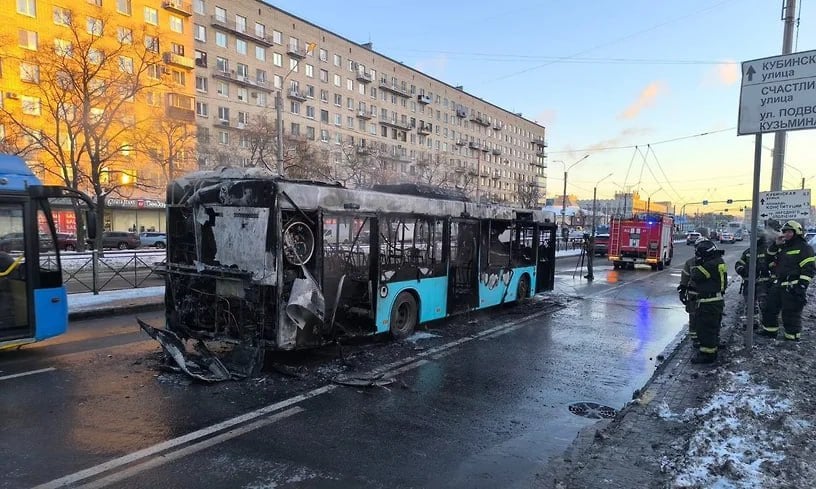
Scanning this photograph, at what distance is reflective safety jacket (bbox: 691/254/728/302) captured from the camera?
23.6 feet

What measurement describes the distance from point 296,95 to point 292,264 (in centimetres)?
6003

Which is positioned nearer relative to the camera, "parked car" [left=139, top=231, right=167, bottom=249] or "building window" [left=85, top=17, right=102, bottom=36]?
"building window" [left=85, top=17, right=102, bottom=36]

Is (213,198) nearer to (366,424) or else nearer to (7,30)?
(366,424)

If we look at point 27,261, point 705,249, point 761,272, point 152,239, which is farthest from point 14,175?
point 152,239

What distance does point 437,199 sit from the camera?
9.57 m

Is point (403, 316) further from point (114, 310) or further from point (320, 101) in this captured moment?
point (320, 101)

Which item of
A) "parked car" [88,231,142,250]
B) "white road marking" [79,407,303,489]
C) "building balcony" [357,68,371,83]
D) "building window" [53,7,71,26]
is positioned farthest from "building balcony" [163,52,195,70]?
"white road marking" [79,407,303,489]

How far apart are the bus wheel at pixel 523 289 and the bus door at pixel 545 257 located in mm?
531

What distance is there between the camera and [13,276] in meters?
7.25

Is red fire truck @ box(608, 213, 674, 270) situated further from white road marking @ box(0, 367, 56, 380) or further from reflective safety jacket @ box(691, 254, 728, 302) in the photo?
white road marking @ box(0, 367, 56, 380)

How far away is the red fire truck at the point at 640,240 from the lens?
84.1 ft

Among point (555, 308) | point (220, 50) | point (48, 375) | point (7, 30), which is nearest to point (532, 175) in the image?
point (220, 50)

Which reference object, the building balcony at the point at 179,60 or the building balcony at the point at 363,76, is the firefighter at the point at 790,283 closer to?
the building balcony at the point at 179,60

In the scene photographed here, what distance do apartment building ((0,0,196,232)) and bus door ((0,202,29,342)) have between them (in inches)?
918
